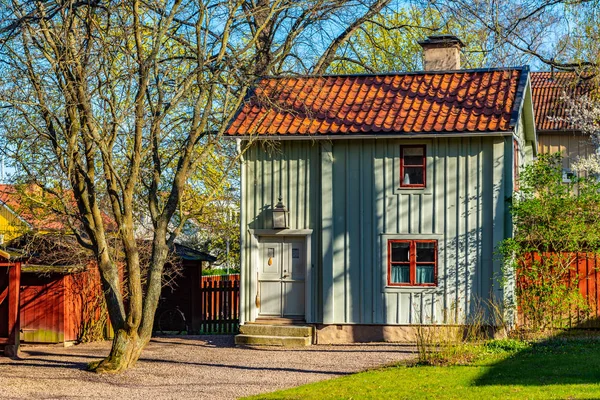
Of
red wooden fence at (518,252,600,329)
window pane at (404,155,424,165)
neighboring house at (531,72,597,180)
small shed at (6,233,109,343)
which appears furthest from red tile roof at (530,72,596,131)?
small shed at (6,233,109,343)

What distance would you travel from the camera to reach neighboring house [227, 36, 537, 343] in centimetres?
2114

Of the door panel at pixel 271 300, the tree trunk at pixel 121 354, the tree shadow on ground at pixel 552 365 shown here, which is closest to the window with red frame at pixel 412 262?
the door panel at pixel 271 300

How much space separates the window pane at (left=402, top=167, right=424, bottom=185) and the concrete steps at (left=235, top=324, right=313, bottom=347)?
13.2 feet

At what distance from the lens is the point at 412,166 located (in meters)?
21.7

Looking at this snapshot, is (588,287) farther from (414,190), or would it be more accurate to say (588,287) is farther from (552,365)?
(552,365)

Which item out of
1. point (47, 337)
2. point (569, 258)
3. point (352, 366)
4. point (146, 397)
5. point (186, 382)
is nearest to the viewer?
point (146, 397)

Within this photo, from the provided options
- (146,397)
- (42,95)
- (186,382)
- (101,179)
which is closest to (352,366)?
(186,382)

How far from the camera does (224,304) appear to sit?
25.5 meters

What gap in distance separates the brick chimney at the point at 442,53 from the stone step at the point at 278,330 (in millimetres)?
7663

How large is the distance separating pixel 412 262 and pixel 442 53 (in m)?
6.16

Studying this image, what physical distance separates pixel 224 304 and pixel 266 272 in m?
3.57

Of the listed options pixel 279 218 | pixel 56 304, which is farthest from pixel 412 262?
pixel 56 304

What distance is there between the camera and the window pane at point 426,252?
21.4 m

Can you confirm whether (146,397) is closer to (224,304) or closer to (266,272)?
(266,272)
